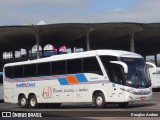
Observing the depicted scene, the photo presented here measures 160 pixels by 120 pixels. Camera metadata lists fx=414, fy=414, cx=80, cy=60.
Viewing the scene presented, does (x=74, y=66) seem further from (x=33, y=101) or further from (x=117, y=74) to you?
(x=33, y=101)

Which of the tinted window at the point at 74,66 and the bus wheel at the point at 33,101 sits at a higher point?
the tinted window at the point at 74,66

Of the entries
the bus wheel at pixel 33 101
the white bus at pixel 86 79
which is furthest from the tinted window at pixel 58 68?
the bus wheel at pixel 33 101

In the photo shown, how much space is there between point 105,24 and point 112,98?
1368 inches

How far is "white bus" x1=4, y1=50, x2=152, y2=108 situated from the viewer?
813 inches

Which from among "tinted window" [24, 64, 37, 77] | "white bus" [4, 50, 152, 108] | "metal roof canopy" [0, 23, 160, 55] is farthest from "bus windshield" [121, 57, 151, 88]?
"metal roof canopy" [0, 23, 160, 55]

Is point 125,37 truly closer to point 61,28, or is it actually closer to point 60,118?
point 61,28

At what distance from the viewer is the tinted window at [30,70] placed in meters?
25.4

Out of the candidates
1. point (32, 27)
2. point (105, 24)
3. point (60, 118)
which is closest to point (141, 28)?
point (105, 24)

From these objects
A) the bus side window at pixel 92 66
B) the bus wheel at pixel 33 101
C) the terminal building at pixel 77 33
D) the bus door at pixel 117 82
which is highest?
the terminal building at pixel 77 33

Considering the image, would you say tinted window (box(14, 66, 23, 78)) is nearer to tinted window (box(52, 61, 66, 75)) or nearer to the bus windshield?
tinted window (box(52, 61, 66, 75))

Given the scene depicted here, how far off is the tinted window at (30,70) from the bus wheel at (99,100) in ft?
17.3

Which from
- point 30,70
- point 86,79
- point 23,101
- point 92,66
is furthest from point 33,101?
point 92,66

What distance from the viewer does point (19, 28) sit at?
178ft

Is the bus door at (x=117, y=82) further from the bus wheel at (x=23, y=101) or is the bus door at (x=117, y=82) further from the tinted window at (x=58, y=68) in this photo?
the bus wheel at (x=23, y=101)
